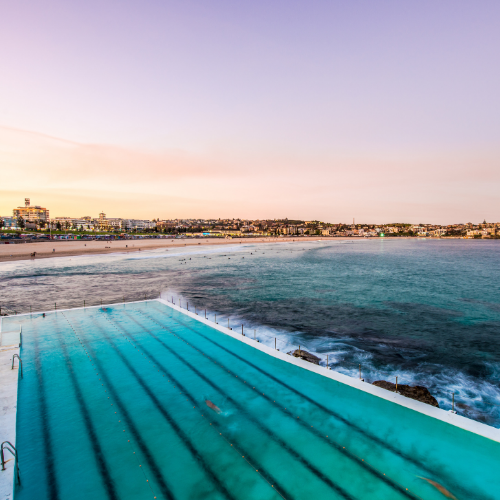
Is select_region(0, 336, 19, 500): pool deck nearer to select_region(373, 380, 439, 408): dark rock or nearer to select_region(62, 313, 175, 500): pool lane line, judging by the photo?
select_region(62, 313, 175, 500): pool lane line

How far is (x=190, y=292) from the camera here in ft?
91.2

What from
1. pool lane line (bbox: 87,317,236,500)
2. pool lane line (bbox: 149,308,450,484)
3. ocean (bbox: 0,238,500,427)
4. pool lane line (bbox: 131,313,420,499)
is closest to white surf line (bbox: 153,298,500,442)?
pool lane line (bbox: 149,308,450,484)

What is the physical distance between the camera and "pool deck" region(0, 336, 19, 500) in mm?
5547

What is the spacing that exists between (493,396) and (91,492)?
1287 centimetres

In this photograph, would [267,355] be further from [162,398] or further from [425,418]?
[425,418]

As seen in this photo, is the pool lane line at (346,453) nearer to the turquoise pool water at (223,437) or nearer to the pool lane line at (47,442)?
the turquoise pool water at (223,437)

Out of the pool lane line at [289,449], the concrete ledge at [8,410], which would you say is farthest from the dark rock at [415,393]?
the concrete ledge at [8,410]

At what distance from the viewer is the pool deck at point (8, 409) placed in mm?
5547

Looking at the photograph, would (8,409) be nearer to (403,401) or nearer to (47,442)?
(47,442)

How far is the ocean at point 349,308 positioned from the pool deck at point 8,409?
1014cm

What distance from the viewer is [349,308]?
2423 centimetres

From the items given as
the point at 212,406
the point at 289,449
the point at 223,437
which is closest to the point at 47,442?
the point at 212,406

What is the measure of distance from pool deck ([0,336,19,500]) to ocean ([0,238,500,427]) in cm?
1014

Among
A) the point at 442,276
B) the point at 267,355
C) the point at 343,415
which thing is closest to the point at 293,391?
the point at 343,415
